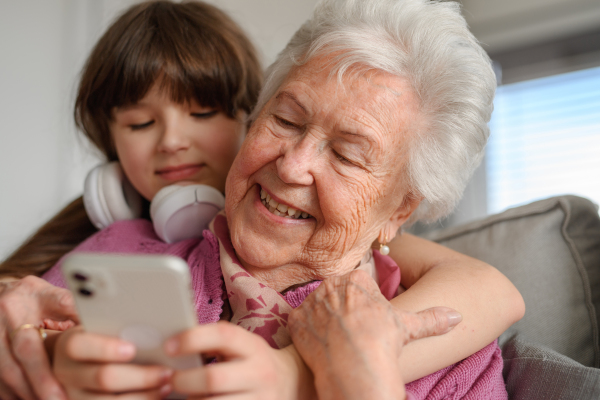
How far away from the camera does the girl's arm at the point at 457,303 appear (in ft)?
3.18

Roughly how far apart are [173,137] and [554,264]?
129 cm

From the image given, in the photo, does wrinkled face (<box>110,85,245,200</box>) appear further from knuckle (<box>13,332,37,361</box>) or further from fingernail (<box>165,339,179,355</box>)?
fingernail (<box>165,339,179,355</box>)

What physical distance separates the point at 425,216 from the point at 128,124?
987 mm

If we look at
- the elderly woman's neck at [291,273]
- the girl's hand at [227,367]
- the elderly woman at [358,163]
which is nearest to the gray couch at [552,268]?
the elderly woman at [358,163]

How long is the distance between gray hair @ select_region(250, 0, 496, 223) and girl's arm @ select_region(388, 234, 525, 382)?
7.5 inches

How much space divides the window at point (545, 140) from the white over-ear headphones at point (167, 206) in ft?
10.4

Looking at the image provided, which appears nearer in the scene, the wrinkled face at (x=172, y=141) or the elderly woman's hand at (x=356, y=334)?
the elderly woman's hand at (x=356, y=334)

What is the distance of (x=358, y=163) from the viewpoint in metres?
1.06

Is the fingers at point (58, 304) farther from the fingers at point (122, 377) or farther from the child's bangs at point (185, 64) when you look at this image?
the child's bangs at point (185, 64)

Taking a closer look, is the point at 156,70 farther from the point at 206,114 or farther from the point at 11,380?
the point at 11,380

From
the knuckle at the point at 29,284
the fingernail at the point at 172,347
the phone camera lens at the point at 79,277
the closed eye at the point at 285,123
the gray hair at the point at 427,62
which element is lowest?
the knuckle at the point at 29,284

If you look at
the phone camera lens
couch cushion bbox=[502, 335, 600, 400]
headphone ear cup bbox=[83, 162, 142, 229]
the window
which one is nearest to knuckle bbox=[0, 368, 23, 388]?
the phone camera lens

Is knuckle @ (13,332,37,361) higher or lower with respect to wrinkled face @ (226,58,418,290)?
lower

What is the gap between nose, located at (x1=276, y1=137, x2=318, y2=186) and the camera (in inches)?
39.9
